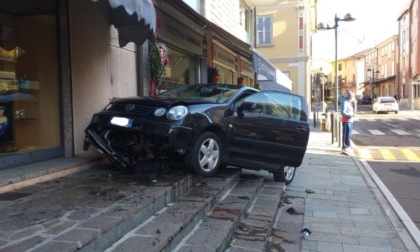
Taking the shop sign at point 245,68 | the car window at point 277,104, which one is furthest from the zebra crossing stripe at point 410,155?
the shop sign at point 245,68

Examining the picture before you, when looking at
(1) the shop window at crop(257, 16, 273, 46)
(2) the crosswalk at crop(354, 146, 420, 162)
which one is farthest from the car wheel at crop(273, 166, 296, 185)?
(1) the shop window at crop(257, 16, 273, 46)

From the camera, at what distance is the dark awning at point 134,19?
4.68m

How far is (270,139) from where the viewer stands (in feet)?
21.9

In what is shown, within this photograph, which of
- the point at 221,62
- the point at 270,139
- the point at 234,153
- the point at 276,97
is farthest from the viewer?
the point at 221,62

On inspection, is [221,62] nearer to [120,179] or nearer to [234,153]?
[234,153]

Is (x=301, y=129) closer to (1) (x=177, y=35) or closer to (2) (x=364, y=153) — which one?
(1) (x=177, y=35)

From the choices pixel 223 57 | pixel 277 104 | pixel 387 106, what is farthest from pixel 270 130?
pixel 387 106

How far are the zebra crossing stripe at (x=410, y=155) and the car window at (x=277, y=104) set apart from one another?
5.78 metres

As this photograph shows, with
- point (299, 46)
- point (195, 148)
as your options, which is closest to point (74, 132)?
point (195, 148)

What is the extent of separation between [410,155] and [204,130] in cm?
872

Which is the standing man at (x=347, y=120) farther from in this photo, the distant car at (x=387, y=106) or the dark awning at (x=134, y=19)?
the distant car at (x=387, y=106)

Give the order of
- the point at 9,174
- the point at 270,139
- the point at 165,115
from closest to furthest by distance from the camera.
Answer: the point at 9,174
the point at 165,115
the point at 270,139

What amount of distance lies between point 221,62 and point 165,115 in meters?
10.8

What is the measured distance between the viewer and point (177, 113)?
5.39 m
